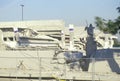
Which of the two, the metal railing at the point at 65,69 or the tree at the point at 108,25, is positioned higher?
the tree at the point at 108,25

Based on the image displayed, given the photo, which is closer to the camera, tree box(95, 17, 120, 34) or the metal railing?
the metal railing

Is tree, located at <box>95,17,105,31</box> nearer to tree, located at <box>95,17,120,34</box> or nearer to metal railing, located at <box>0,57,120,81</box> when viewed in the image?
tree, located at <box>95,17,120,34</box>

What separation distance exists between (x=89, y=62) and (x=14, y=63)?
7.23 metres

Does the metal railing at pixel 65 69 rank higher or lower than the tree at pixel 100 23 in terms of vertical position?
lower

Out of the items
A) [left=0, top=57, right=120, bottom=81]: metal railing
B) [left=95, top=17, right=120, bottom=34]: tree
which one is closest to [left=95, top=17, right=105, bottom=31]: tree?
[left=95, top=17, right=120, bottom=34]: tree

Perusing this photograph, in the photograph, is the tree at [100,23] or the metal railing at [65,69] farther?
the tree at [100,23]

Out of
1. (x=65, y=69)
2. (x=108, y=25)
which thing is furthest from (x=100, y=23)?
(x=65, y=69)

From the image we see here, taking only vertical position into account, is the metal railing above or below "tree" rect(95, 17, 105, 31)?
below

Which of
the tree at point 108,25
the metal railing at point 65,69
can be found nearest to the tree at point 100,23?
the tree at point 108,25

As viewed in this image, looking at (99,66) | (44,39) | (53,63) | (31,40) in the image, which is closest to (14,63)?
(53,63)

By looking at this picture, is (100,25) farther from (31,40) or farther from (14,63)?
(31,40)

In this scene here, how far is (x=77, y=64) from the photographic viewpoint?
26.2 meters

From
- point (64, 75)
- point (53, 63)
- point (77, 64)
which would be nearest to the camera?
point (64, 75)

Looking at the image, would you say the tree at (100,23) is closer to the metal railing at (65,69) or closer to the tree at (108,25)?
the tree at (108,25)
